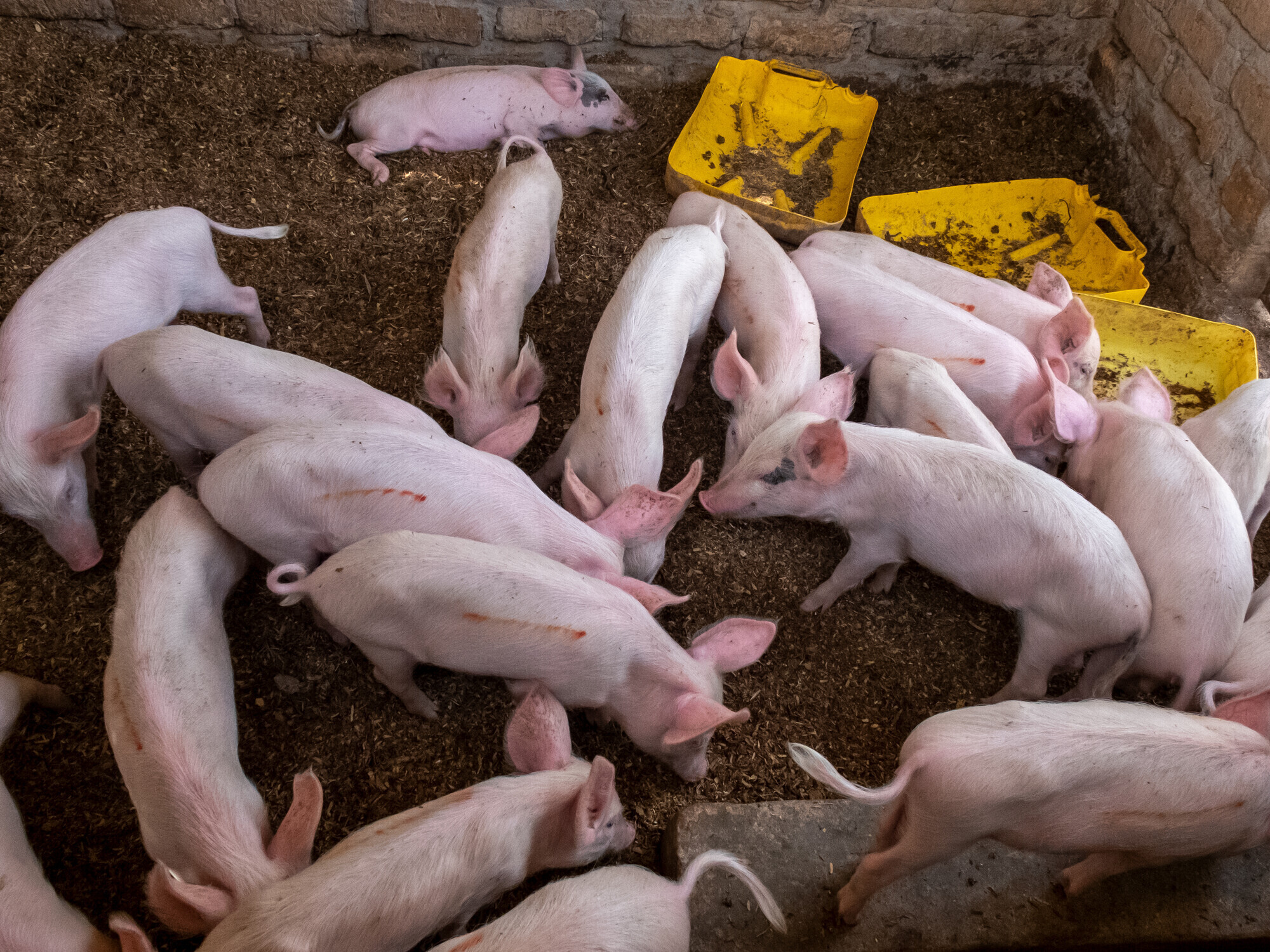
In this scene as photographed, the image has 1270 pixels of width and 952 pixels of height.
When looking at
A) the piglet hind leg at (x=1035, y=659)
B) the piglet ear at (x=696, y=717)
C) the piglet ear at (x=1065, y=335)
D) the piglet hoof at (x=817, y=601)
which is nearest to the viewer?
the piglet ear at (x=696, y=717)

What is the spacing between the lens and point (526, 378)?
2.62 metres

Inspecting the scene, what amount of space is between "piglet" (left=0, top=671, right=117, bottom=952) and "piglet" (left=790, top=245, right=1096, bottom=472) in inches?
104

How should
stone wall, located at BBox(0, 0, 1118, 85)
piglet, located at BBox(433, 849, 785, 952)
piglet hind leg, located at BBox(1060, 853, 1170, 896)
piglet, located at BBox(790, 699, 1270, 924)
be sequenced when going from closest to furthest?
piglet, located at BBox(433, 849, 785, 952), piglet, located at BBox(790, 699, 1270, 924), piglet hind leg, located at BBox(1060, 853, 1170, 896), stone wall, located at BBox(0, 0, 1118, 85)

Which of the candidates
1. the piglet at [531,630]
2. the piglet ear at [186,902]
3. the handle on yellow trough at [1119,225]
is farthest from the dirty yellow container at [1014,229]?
the piglet ear at [186,902]

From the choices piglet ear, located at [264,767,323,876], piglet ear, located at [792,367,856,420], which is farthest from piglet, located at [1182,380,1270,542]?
piglet ear, located at [264,767,323,876]

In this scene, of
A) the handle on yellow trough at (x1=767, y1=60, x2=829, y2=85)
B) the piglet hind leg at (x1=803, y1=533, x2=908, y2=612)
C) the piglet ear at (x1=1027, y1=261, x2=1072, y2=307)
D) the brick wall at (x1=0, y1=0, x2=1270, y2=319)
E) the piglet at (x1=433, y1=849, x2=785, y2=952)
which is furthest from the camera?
the handle on yellow trough at (x1=767, y1=60, x2=829, y2=85)

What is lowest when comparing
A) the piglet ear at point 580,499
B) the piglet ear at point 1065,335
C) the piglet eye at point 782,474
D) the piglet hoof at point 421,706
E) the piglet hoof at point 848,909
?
the piglet hoof at point 421,706

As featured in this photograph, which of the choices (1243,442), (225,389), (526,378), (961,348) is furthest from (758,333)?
(225,389)

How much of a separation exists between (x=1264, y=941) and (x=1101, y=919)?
406mm

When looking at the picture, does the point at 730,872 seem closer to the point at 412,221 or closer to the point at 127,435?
the point at 127,435

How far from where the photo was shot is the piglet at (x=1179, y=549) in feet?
7.16

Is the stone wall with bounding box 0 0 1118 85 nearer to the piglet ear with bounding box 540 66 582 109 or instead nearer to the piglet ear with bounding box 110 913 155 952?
the piglet ear with bounding box 540 66 582 109

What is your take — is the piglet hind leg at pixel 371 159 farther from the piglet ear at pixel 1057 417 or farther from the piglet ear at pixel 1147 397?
the piglet ear at pixel 1147 397

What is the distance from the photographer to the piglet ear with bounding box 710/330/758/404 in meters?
2.63
